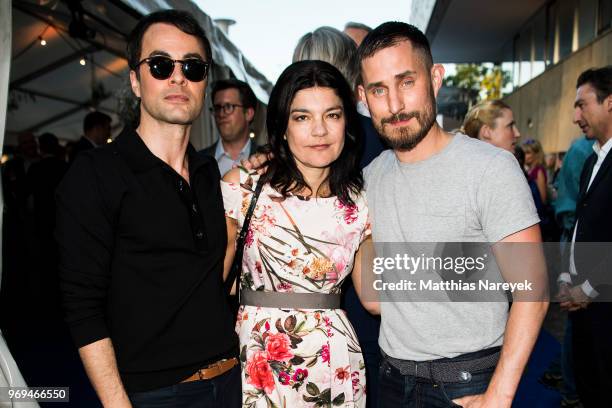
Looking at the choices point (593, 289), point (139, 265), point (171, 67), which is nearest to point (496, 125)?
point (593, 289)

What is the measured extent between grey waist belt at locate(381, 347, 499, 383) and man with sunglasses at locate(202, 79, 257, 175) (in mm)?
3301

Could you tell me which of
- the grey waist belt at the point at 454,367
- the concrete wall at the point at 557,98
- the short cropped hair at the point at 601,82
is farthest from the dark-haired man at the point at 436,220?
the concrete wall at the point at 557,98

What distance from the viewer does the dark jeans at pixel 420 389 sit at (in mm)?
1890

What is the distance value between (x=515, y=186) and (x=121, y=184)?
132cm

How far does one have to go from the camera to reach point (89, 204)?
1705 millimetres

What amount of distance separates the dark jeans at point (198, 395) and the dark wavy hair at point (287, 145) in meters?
0.78

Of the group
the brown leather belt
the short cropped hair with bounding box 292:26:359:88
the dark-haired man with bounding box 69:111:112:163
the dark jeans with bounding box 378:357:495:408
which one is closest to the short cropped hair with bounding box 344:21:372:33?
the short cropped hair with bounding box 292:26:359:88

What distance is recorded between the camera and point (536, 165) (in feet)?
25.2

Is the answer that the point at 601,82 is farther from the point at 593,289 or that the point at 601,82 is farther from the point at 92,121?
the point at 92,121

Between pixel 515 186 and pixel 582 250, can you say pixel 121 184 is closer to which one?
pixel 515 186

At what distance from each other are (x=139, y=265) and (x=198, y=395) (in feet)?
1.69

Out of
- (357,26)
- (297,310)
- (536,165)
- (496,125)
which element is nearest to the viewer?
(297,310)

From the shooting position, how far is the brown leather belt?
1.91m

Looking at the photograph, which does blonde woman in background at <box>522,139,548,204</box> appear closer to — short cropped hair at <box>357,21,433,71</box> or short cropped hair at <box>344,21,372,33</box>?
short cropped hair at <box>344,21,372,33</box>
